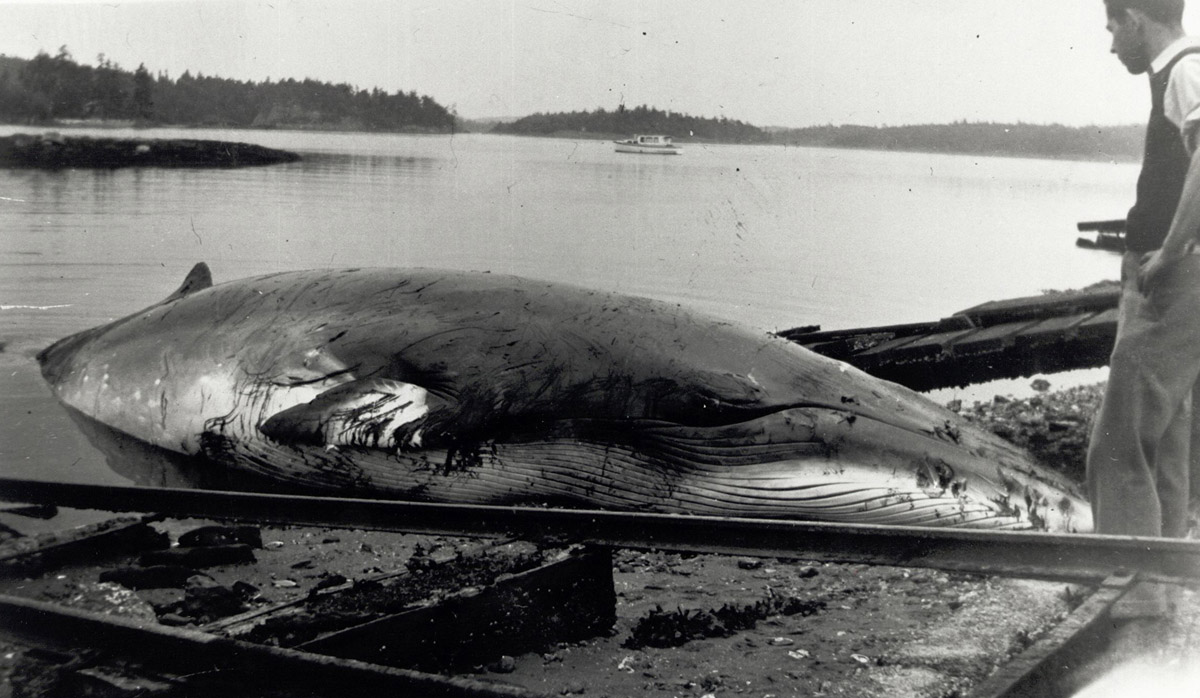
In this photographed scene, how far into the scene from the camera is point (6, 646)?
311cm

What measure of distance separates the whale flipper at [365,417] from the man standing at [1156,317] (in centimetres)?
257

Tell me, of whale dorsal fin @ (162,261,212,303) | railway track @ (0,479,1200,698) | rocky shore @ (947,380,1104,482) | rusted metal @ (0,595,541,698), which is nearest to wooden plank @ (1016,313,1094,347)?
rocky shore @ (947,380,1104,482)

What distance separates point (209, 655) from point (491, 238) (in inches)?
569

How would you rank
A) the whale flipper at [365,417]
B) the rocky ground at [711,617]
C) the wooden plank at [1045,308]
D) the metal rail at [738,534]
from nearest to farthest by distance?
the metal rail at [738,534]
the rocky ground at [711,617]
the whale flipper at [365,417]
the wooden plank at [1045,308]

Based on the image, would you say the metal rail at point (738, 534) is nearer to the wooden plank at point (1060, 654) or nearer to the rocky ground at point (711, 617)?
the wooden plank at point (1060, 654)

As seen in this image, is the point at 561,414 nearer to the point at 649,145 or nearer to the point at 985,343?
the point at 985,343

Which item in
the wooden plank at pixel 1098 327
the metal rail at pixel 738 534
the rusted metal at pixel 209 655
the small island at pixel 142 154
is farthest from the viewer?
the small island at pixel 142 154

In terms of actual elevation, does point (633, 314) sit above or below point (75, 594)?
above

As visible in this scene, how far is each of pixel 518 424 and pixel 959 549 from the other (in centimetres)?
203

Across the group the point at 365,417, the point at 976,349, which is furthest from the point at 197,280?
the point at 976,349

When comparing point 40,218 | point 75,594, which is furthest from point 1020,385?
point 40,218

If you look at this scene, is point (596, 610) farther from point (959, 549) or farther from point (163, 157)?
point (163, 157)

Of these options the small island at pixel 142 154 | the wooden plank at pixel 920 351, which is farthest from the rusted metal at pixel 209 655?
the small island at pixel 142 154

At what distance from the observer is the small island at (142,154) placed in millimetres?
16031
